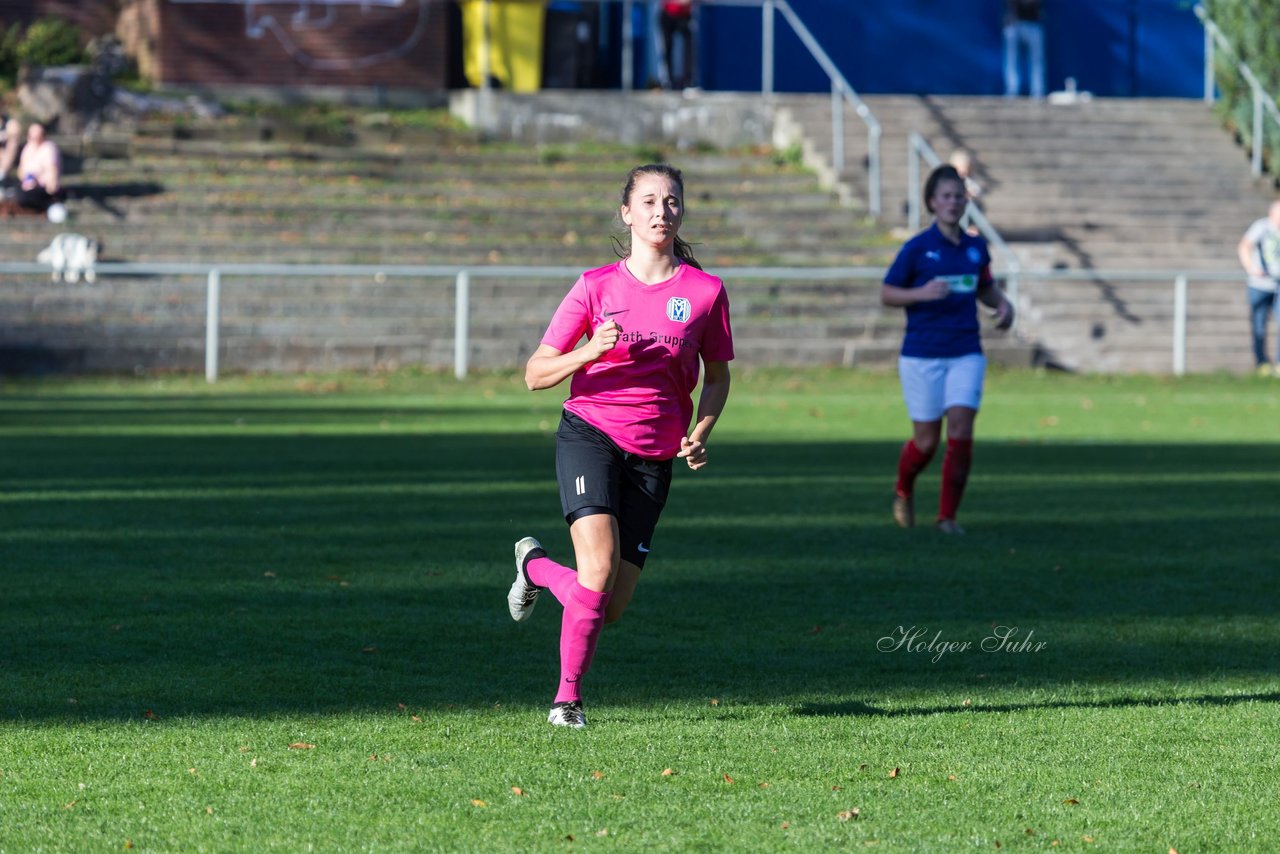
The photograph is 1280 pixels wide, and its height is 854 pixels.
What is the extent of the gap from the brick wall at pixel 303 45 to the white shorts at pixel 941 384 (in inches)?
942

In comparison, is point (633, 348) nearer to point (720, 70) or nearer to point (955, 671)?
point (955, 671)

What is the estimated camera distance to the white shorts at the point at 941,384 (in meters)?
11.0

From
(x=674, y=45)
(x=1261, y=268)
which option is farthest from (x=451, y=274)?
(x=674, y=45)

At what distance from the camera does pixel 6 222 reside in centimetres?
2588

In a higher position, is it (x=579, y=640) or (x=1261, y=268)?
(x=1261, y=268)

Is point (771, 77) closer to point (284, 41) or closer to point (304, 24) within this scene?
point (304, 24)

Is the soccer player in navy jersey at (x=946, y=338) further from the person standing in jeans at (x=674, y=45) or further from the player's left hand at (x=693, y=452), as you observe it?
the person standing in jeans at (x=674, y=45)

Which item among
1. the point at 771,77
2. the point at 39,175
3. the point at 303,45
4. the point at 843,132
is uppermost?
the point at 303,45

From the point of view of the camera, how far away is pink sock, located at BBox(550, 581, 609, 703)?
618 centimetres

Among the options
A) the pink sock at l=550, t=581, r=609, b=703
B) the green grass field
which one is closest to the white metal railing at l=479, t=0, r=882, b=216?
the green grass field

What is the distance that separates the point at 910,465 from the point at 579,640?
5413 millimetres

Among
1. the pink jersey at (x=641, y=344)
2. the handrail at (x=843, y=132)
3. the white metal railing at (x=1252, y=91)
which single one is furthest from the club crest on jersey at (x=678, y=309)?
the white metal railing at (x=1252, y=91)

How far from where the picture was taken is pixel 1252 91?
1297 inches

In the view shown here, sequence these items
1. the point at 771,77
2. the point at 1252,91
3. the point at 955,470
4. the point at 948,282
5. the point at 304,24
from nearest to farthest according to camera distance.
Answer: the point at 948,282, the point at 955,470, the point at 1252,91, the point at 304,24, the point at 771,77
